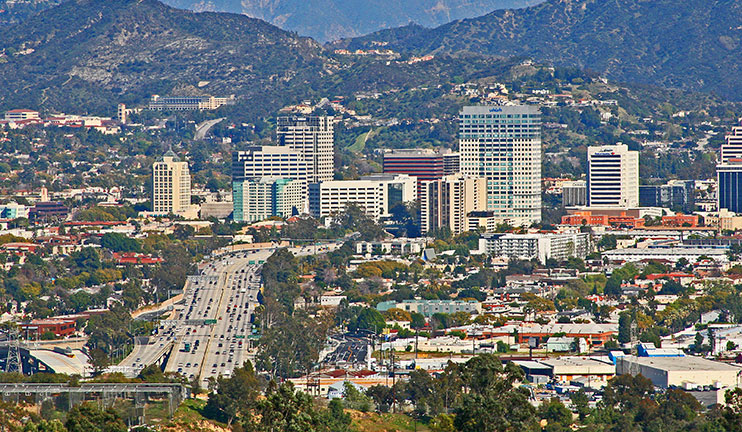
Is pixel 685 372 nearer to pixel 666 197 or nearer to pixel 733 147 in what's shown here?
pixel 666 197

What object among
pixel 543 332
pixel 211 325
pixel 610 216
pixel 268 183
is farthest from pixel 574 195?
pixel 543 332

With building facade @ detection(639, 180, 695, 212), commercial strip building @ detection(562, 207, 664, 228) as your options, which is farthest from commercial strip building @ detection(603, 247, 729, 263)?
building facade @ detection(639, 180, 695, 212)

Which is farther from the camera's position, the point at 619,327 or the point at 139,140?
the point at 139,140

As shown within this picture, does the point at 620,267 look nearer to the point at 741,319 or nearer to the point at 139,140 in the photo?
the point at 741,319

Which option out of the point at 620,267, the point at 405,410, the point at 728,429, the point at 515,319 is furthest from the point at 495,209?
the point at 728,429

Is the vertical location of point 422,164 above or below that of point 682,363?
above

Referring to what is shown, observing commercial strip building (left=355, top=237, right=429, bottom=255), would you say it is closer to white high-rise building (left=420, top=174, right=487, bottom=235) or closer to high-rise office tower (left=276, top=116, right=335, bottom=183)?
white high-rise building (left=420, top=174, right=487, bottom=235)
